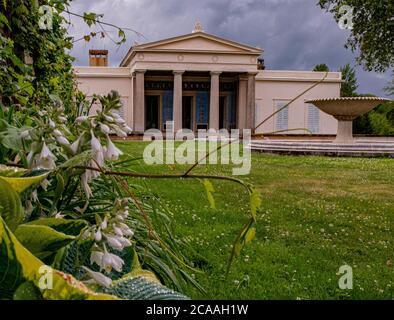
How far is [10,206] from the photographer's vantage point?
2.27ft

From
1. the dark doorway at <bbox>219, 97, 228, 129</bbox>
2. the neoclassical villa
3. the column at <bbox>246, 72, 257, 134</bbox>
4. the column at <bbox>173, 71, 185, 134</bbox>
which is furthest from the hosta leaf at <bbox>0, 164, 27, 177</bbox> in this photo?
the dark doorway at <bbox>219, 97, 228, 129</bbox>

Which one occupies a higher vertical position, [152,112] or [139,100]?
[139,100]

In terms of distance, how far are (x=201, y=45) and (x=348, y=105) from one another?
15232mm

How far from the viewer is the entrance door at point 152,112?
96.9 ft

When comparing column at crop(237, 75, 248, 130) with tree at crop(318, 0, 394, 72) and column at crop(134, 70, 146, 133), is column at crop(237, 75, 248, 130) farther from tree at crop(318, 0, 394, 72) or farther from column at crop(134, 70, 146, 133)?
tree at crop(318, 0, 394, 72)

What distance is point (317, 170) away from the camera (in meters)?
8.41

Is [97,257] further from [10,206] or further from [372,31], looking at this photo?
[372,31]

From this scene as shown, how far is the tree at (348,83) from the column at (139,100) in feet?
43.9

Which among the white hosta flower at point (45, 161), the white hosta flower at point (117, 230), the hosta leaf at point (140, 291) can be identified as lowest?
the hosta leaf at point (140, 291)

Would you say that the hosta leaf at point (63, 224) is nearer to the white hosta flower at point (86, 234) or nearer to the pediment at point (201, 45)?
the white hosta flower at point (86, 234)

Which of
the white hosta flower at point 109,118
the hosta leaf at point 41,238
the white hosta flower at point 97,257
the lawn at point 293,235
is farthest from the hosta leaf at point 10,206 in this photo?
the lawn at point 293,235

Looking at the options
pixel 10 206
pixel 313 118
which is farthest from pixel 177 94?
pixel 10 206
